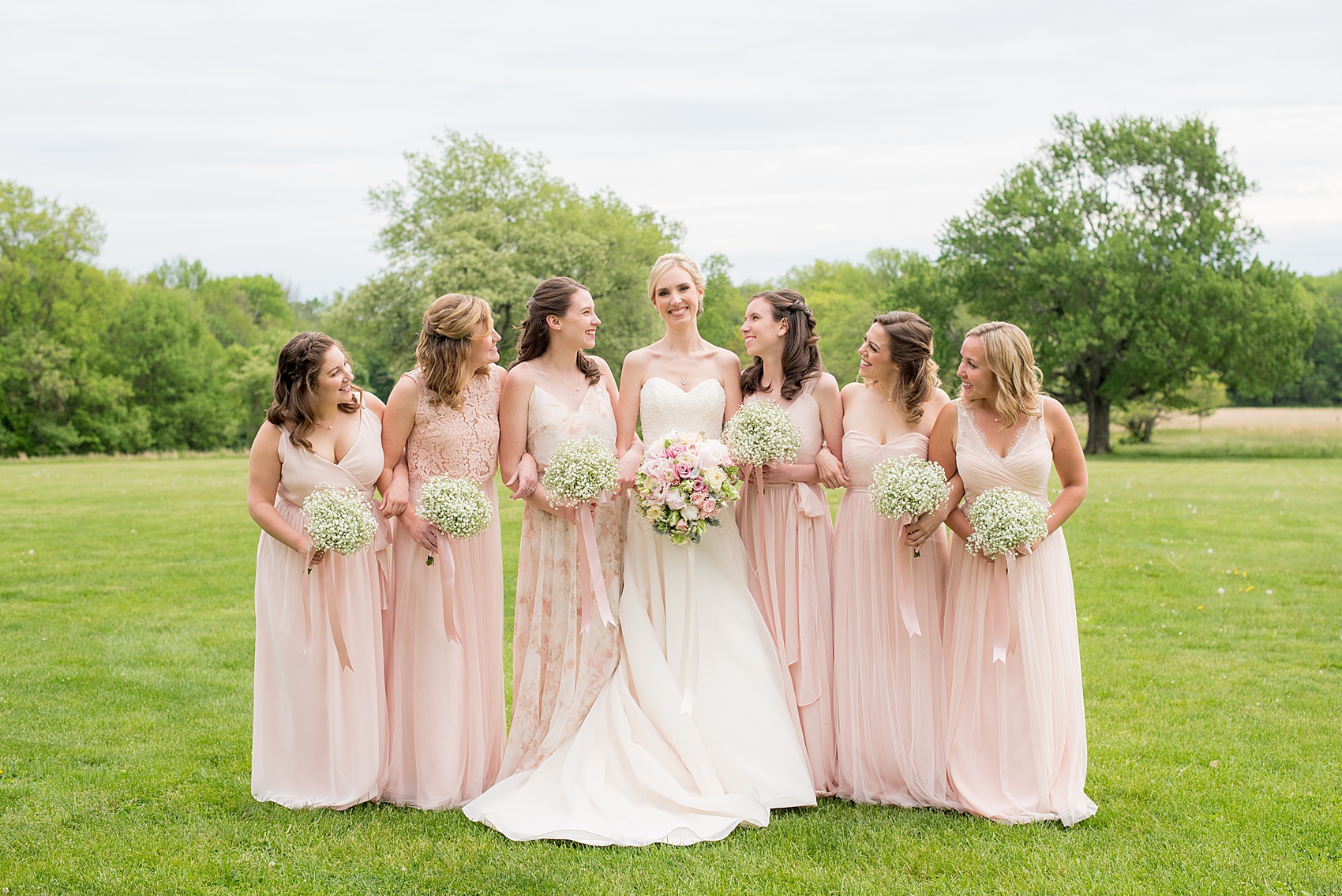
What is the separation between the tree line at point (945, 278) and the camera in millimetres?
44844

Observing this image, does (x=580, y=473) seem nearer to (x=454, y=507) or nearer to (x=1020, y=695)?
(x=454, y=507)

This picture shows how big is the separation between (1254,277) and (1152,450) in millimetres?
8577

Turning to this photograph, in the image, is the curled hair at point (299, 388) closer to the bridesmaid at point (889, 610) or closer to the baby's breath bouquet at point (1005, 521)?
the bridesmaid at point (889, 610)

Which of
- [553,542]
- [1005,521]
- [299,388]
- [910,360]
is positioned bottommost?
[553,542]

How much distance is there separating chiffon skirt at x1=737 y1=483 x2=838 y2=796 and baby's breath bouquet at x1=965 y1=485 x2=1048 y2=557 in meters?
0.99

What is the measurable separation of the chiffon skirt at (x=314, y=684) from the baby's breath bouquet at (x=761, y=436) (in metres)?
2.40

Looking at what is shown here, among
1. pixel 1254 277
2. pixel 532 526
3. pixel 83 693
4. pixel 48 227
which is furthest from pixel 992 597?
pixel 48 227

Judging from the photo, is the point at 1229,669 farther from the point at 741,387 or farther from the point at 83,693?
the point at 83,693

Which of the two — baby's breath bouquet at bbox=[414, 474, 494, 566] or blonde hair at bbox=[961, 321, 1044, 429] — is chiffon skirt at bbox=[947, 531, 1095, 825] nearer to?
blonde hair at bbox=[961, 321, 1044, 429]

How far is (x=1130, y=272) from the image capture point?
45594 mm

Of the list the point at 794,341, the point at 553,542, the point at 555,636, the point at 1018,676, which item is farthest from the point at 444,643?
the point at 1018,676

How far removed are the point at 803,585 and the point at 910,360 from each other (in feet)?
5.15

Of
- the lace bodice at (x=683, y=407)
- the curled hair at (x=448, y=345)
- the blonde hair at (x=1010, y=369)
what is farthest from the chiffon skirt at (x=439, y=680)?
the blonde hair at (x=1010, y=369)

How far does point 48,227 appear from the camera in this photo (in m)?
59.2
